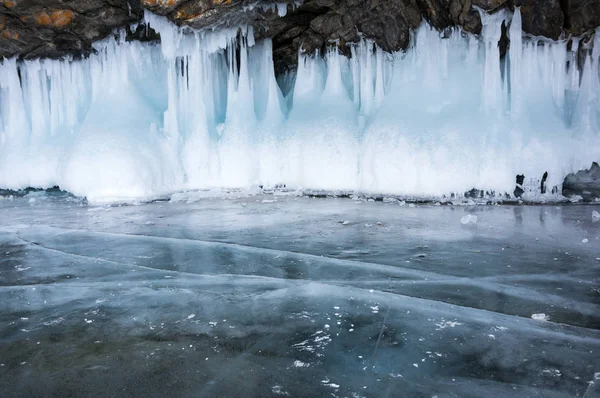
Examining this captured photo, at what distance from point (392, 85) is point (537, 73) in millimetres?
2589

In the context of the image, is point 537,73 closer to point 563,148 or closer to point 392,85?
point 563,148

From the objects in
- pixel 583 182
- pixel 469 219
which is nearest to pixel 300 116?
pixel 469 219

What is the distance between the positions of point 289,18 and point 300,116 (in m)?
1.95

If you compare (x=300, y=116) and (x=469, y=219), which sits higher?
(x=300, y=116)

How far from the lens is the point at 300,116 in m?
11.1

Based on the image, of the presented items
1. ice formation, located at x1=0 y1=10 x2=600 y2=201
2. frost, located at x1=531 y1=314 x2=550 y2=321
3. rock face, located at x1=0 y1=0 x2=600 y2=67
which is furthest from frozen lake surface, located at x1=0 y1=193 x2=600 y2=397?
rock face, located at x1=0 y1=0 x2=600 y2=67

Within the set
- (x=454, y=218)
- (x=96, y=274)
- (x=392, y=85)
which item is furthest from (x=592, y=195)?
(x=96, y=274)

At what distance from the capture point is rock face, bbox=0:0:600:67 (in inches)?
343

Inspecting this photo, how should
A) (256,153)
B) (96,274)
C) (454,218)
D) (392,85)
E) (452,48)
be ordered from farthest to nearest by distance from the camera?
1. (256,153)
2. (392,85)
3. (452,48)
4. (454,218)
5. (96,274)

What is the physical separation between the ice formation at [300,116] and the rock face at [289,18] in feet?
1.06

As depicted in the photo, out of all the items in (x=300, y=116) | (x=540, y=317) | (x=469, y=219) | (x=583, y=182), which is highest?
(x=300, y=116)

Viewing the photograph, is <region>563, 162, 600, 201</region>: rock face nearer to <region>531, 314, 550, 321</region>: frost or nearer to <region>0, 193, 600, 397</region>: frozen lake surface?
<region>0, 193, 600, 397</region>: frozen lake surface

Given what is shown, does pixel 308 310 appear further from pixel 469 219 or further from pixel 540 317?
pixel 469 219

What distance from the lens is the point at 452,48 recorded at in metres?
9.70
